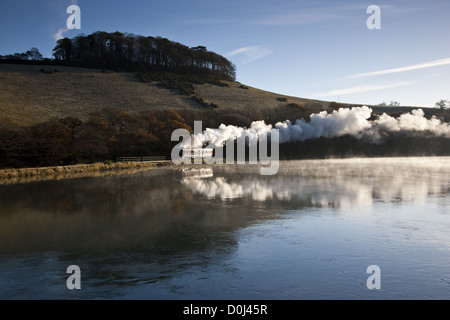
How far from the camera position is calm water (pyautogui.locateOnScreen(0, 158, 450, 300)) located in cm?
880

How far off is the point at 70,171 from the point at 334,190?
96.1 ft

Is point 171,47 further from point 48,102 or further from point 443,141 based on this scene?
point 443,141

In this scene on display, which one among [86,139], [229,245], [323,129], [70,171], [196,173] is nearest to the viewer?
[229,245]

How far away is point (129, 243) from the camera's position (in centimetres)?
1280

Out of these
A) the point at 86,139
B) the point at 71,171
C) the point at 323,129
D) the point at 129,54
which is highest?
the point at 129,54

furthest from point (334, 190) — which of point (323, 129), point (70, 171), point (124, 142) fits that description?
point (323, 129)

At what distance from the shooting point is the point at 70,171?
43219 millimetres

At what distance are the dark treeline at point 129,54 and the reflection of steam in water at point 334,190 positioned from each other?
97.4 metres

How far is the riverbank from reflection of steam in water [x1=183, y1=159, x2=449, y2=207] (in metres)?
15.2

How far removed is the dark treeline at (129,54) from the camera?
399 ft

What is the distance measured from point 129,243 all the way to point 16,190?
1860 cm

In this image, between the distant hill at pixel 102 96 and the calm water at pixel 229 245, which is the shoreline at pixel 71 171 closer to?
the calm water at pixel 229 245

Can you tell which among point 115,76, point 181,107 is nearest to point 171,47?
point 115,76

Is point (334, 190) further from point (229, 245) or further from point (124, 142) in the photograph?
point (124, 142)
